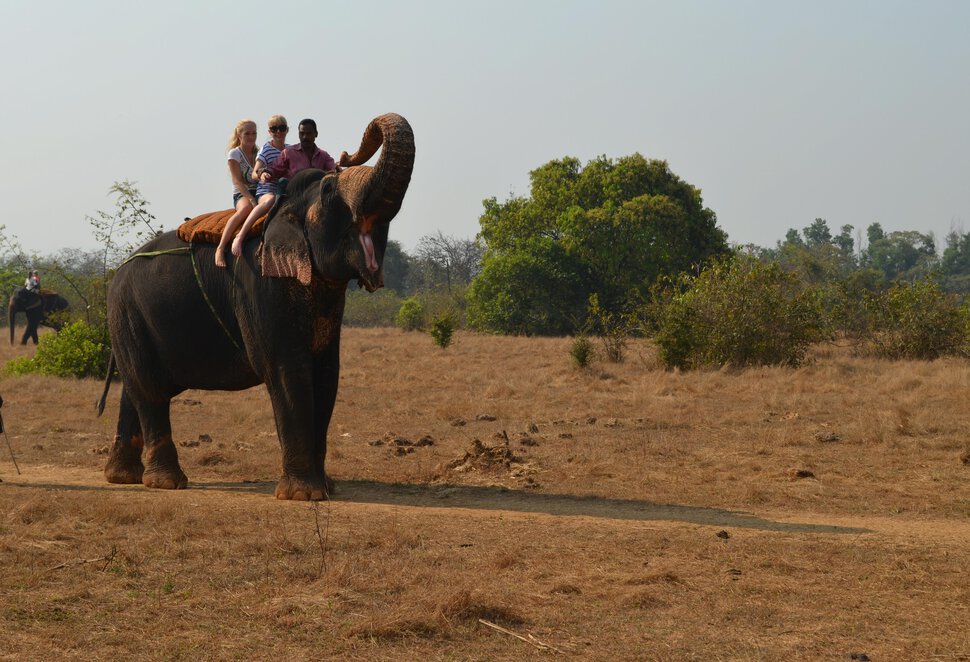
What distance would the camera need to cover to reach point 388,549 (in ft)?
26.0

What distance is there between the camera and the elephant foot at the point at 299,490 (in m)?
10.2

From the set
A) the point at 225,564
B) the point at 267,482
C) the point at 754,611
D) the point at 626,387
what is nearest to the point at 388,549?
the point at 225,564

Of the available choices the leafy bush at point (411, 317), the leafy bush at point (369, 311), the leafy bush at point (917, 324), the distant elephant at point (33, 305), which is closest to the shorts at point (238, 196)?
the leafy bush at point (917, 324)

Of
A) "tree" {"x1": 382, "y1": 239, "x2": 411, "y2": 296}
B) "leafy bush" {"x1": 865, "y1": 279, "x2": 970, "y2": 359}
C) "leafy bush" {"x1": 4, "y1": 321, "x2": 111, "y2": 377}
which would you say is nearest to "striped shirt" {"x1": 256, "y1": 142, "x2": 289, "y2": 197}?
"leafy bush" {"x1": 4, "y1": 321, "x2": 111, "y2": 377}

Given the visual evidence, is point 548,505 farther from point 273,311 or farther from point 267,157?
point 267,157

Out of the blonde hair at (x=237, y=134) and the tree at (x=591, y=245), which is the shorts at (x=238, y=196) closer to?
the blonde hair at (x=237, y=134)

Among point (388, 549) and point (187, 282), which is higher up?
point (187, 282)

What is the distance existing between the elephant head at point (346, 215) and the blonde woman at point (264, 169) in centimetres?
14

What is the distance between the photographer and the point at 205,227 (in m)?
11.0

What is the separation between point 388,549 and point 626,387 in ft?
45.7

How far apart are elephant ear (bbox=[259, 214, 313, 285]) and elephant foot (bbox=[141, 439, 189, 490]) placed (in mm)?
2360

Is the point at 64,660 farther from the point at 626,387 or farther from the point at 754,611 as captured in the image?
the point at 626,387

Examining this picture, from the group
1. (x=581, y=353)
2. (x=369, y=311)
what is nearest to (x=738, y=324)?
(x=581, y=353)

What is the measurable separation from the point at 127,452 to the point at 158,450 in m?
0.67
